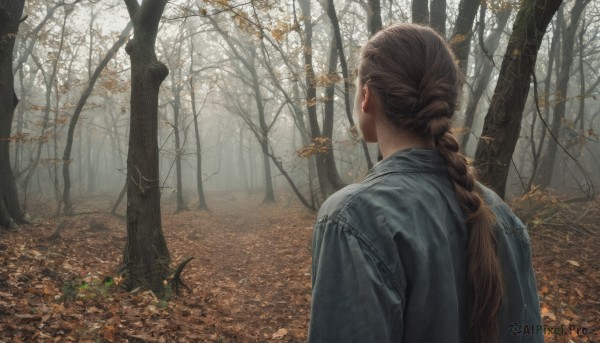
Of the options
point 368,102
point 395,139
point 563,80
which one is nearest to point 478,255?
point 395,139

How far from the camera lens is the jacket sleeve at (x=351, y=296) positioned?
1.01 m

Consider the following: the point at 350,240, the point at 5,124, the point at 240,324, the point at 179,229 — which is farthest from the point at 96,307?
the point at 179,229

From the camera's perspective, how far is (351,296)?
3.40 feet

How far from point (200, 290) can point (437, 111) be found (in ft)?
20.5

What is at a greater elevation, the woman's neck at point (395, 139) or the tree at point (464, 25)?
the tree at point (464, 25)

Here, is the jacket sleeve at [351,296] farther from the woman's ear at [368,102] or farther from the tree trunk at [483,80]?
the tree trunk at [483,80]

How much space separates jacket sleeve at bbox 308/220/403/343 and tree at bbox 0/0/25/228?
9.32 metres

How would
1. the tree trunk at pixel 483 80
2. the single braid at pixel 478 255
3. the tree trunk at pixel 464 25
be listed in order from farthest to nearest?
the tree trunk at pixel 483 80 → the tree trunk at pixel 464 25 → the single braid at pixel 478 255

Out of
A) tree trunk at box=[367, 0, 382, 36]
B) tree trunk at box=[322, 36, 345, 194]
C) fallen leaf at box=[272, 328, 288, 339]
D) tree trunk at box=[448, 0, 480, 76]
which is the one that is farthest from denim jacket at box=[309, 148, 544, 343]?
tree trunk at box=[322, 36, 345, 194]

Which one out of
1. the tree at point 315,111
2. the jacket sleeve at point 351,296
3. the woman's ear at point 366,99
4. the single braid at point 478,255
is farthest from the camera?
the tree at point 315,111

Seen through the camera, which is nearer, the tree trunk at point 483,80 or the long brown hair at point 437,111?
the long brown hair at point 437,111

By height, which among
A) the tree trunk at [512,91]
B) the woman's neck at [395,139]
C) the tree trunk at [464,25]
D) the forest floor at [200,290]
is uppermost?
the tree trunk at [464,25]

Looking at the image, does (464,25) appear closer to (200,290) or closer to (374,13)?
(374,13)

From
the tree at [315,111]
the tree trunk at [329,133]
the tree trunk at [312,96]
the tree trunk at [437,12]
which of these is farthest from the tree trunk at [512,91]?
the tree trunk at [329,133]
